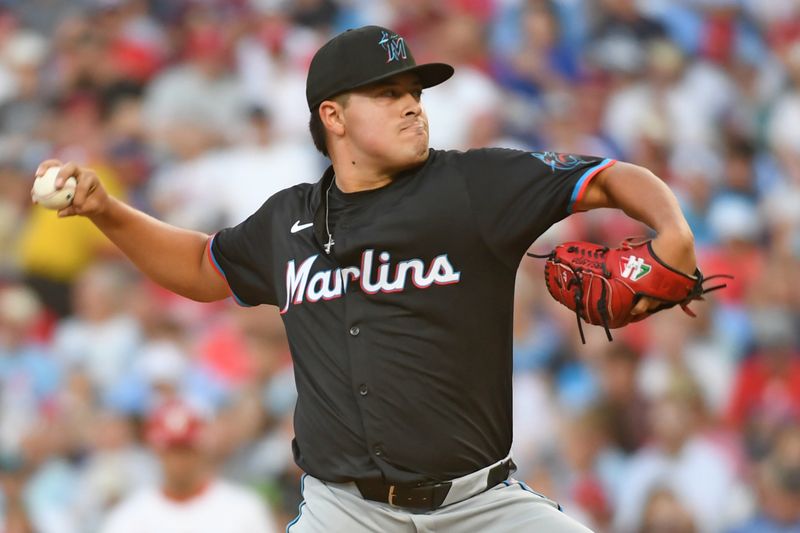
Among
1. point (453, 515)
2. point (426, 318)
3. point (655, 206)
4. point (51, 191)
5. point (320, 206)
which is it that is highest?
point (51, 191)

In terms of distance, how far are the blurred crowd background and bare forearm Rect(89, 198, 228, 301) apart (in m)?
2.54

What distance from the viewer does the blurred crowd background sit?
6641 mm

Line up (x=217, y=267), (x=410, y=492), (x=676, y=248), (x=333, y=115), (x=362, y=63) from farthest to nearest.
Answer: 1. (x=217, y=267)
2. (x=333, y=115)
3. (x=362, y=63)
4. (x=410, y=492)
5. (x=676, y=248)

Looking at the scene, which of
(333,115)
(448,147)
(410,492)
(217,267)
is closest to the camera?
(410,492)

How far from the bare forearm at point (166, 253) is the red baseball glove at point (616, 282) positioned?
3.97 feet

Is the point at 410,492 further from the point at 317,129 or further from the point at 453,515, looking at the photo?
the point at 317,129

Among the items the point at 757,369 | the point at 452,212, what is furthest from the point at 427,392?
the point at 757,369

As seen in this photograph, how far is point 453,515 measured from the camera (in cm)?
334

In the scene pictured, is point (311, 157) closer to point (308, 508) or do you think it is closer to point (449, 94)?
point (449, 94)

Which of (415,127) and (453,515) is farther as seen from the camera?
(415,127)

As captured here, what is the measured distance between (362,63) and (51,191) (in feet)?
3.21

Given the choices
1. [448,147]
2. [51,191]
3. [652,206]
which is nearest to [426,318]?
[652,206]

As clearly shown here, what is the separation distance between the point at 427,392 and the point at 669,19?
6736mm

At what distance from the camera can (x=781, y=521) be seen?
6289 mm
